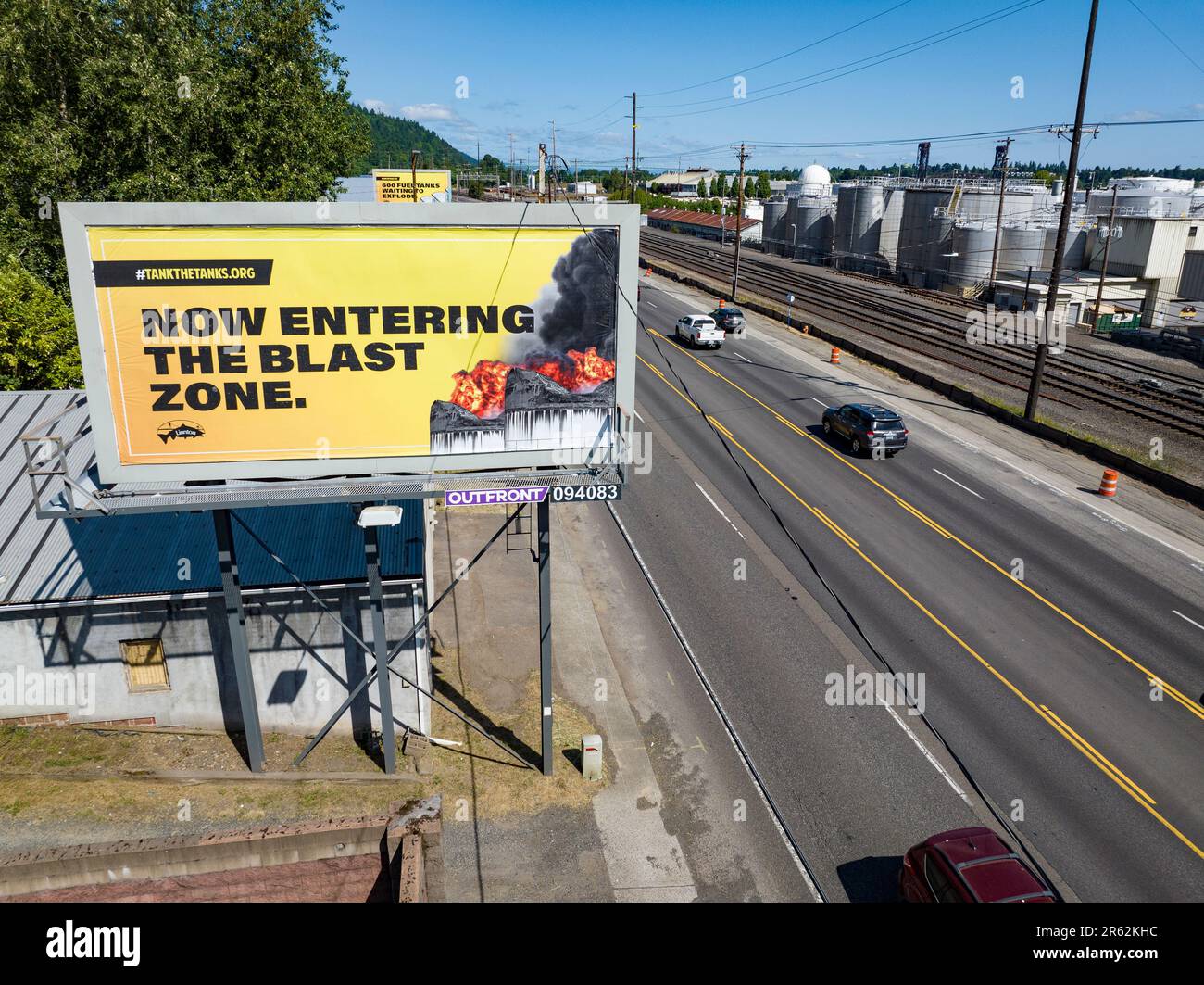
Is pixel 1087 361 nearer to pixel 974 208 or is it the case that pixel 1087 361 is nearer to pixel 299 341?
pixel 974 208

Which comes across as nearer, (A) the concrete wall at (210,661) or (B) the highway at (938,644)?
(B) the highway at (938,644)

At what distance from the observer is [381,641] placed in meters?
14.0

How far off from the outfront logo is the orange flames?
12.5 feet

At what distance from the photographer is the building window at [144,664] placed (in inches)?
591

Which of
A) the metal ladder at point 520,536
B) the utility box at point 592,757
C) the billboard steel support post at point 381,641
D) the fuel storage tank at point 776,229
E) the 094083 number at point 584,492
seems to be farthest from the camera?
the fuel storage tank at point 776,229

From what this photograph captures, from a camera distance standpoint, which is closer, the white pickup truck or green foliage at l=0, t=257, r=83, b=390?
green foliage at l=0, t=257, r=83, b=390

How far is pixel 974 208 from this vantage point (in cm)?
8019

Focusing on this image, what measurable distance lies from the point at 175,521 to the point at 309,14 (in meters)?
28.4

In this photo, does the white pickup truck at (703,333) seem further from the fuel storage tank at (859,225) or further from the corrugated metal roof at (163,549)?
the fuel storage tank at (859,225)

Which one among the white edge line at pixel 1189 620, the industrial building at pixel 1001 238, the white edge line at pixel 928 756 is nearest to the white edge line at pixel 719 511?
the white edge line at pixel 928 756

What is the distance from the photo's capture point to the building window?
49.3ft

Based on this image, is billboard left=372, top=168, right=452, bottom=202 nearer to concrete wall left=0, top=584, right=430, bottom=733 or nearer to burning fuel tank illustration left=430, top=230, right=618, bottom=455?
concrete wall left=0, top=584, right=430, bottom=733

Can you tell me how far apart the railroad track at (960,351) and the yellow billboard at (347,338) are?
33385 mm

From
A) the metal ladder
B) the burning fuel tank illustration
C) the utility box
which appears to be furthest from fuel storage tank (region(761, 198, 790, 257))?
the utility box
